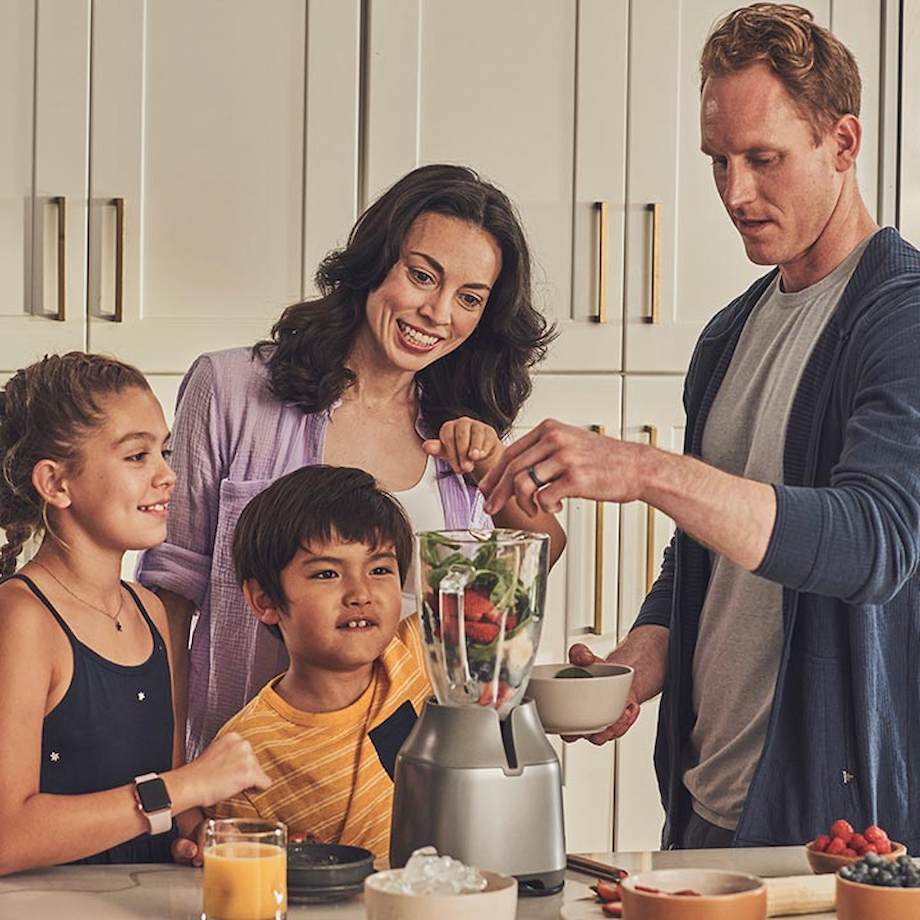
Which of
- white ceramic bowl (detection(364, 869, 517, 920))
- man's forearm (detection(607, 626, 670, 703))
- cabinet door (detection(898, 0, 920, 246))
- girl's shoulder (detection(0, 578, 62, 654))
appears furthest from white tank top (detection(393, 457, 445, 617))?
cabinet door (detection(898, 0, 920, 246))

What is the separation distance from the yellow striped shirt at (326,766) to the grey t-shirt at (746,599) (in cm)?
37

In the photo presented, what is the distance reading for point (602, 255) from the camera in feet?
9.15

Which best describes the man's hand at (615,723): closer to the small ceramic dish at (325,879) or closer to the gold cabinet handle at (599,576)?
the small ceramic dish at (325,879)

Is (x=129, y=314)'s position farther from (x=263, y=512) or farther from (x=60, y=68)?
(x=263, y=512)

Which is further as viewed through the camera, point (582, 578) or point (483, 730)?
point (582, 578)

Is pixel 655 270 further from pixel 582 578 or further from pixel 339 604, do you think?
pixel 339 604

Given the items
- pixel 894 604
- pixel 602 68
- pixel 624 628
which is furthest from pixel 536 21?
pixel 894 604

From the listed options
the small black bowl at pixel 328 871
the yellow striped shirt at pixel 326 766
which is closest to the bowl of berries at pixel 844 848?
the small black bowl at pixel 328 871

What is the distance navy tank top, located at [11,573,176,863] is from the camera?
1.67 m

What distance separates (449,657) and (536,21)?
1.68 m

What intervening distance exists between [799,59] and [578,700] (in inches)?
30.1

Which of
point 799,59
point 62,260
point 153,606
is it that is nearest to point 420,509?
point 153,606

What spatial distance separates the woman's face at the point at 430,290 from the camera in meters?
1.97

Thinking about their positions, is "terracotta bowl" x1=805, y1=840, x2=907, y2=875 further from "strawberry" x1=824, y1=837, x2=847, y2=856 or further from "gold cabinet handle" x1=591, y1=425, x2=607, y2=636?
"gold cabinet handle" x1=591, y1=425, x2=607, y2=636
